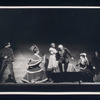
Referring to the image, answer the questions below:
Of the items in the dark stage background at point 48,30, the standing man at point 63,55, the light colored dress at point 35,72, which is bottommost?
the light colored dress at point 35,72

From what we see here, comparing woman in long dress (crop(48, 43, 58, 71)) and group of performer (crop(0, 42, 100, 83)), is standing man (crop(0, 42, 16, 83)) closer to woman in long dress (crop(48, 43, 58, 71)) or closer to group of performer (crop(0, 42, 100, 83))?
group of performer (crop(0, 42, 100, 83))

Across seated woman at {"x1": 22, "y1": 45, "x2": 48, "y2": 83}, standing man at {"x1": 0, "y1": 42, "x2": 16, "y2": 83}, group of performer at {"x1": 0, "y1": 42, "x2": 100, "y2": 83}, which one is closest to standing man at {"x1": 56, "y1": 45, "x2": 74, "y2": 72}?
group of performer at {"x1": 0, "y1": 42, "x2": 100, "y2": 83}

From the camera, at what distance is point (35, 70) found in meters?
1.43

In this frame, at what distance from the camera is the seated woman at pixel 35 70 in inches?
55.4

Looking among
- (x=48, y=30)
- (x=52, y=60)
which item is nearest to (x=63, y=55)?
(x=52, y=60)

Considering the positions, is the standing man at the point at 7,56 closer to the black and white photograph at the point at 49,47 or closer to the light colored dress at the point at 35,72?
the black and white photograph at the point at 49,47

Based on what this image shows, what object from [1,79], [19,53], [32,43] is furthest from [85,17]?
[1,79]

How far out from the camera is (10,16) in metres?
1.46

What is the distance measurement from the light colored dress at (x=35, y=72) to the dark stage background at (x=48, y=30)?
0.12ft

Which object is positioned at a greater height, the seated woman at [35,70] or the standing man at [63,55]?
the standing man at [63,55]

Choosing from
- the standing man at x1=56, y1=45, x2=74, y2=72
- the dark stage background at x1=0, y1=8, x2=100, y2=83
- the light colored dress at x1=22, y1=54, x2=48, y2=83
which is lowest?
the light colored dress at x1=22, y1=54, x2=48, y2=83

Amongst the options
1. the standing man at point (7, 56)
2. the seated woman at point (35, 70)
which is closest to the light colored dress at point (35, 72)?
the seated woman at point (35, 70)

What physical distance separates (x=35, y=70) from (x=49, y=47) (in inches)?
7.3

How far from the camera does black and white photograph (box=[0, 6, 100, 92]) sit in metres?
1.40
